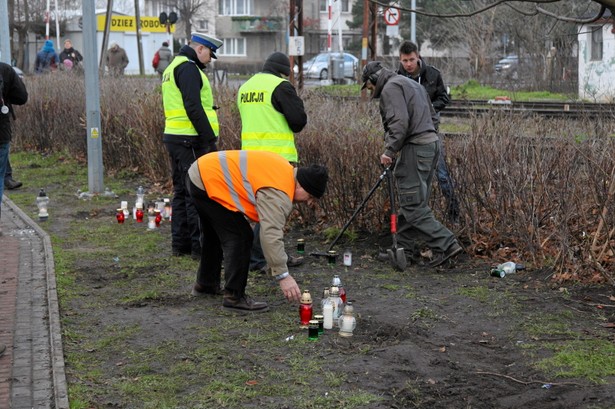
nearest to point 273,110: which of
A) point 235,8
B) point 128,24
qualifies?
point 128,24

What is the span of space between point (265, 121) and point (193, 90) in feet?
2.97

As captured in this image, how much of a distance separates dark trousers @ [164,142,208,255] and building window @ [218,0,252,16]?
78562 mm

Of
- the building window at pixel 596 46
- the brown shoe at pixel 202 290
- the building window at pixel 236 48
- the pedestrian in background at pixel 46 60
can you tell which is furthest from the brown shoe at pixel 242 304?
the building window at pixel 236 48

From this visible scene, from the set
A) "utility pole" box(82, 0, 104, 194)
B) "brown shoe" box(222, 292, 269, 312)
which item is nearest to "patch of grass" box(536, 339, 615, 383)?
"brown shoe" box(222, 292, 269, 312)

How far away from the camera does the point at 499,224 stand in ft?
31.0

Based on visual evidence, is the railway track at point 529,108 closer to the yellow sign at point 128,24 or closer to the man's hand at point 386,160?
the man's hand at point 386,160

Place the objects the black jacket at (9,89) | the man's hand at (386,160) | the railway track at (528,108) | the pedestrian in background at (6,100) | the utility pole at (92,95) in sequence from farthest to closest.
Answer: the utility pole at (92,95)
the railway track at (528,108)
the black jacket at (9,89)
the pedestrian in background at (6,100)
the man's hand at (386,160)

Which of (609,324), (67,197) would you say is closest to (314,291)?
(609,324)

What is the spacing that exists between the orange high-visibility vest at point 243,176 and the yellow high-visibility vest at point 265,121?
1.51 m

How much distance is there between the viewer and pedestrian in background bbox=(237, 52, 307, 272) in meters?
8.82

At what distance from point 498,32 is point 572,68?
1423 centimetres

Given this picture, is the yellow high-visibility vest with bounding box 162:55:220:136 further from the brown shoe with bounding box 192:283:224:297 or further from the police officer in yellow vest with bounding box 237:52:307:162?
the brown shoe with bounding box 192:283:224:297

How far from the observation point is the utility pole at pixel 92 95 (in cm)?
1409

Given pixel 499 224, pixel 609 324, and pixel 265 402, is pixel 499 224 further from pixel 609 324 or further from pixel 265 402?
pixel 265 402
